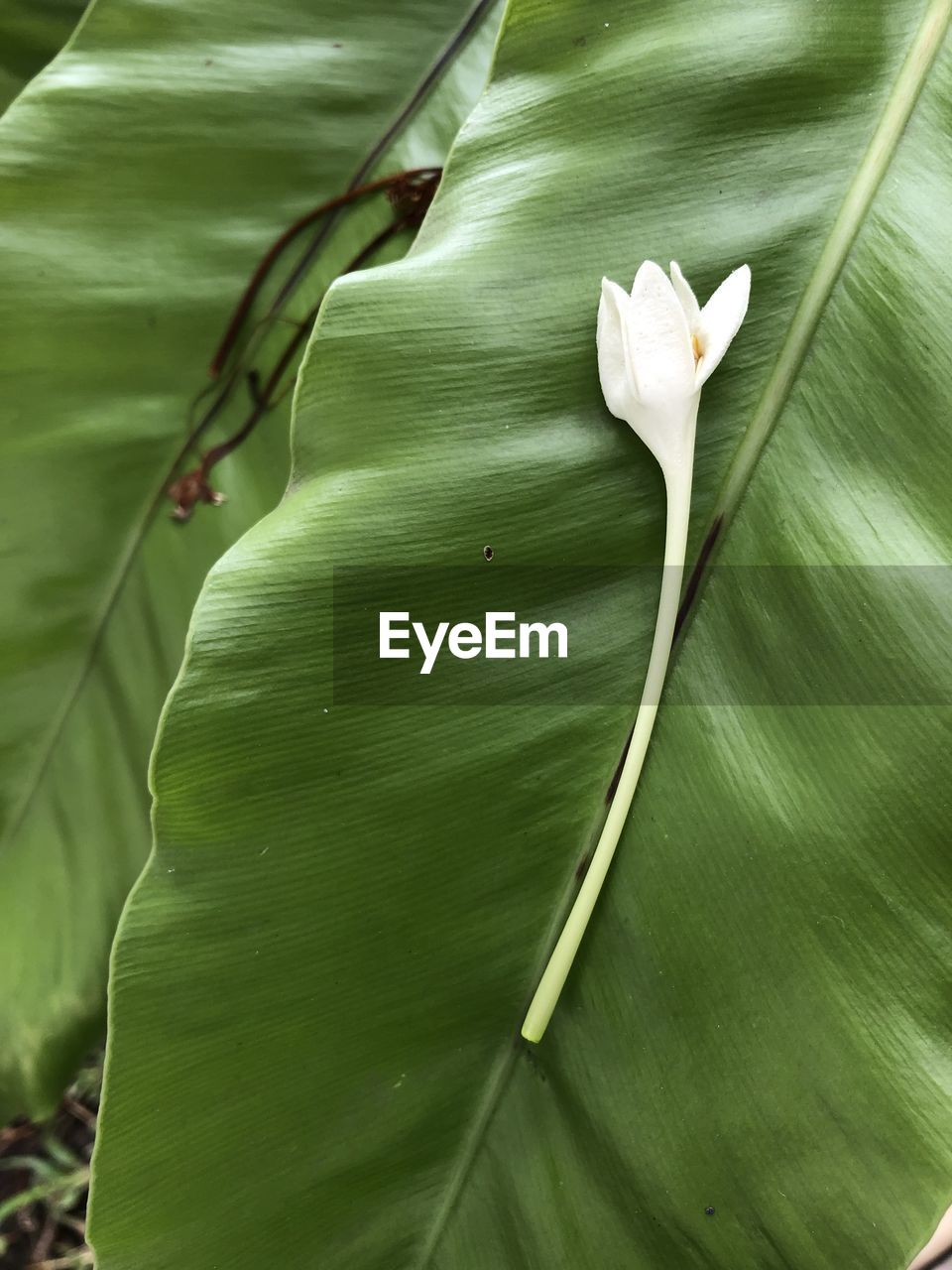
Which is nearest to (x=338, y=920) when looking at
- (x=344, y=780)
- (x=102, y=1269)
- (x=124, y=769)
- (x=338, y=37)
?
(x=344, y=780)

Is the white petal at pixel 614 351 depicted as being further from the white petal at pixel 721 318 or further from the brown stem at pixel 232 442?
the brown stem at pixel 232 442

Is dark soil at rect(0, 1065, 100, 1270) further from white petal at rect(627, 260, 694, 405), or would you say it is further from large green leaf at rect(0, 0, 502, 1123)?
white petal at rect(627, 260, 694, 405)

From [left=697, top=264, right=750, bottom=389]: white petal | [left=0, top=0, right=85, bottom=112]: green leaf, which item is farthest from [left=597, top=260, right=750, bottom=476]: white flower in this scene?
[left=0, top=0, right=85, bottom=112]: green leaf

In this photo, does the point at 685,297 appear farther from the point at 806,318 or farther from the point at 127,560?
the point at 127,560

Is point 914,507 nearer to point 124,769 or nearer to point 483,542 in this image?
point 483,542

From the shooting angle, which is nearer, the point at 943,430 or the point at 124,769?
the point at 943,430

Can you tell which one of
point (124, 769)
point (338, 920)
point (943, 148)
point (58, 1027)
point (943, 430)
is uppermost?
point (943, 148)
